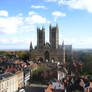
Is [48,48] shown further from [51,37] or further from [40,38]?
[40,38]

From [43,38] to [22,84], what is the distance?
3391cm

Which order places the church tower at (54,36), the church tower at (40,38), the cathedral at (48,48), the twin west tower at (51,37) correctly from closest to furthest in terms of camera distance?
the cathedral at (48,48) → the church tower at (54,36) → the twin west tower at (51,37) → the church tower at (40,38)

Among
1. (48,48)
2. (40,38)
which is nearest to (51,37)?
(40,38)

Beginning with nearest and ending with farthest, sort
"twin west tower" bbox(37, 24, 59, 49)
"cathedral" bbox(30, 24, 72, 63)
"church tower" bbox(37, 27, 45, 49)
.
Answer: "cathedral" bbox(30, 24, 72, 63) < "twin west tower" bbox(37, 24, 59, 49) < "church tower" bbox(37, 27, 45, 49)

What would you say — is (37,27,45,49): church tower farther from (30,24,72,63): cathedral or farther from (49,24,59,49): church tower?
(49,24,59,49): church tower

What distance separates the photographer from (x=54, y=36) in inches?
2274

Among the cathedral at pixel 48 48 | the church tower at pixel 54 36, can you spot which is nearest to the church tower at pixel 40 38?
the cathedral at pixel 48 48

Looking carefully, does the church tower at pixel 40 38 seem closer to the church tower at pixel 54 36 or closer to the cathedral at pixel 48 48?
the cathedral at pixel 48 48

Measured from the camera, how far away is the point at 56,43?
57.2m

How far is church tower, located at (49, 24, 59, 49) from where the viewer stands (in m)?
57.3

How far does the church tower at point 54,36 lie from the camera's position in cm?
5732

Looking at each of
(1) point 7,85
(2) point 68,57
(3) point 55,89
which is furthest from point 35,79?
(2) point 68,57

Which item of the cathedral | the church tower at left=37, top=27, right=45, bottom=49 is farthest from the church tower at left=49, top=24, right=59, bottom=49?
the church tower at left=37, top=27, right=45, bottom=49

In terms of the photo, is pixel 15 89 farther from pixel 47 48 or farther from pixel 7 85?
pixel 47 48
